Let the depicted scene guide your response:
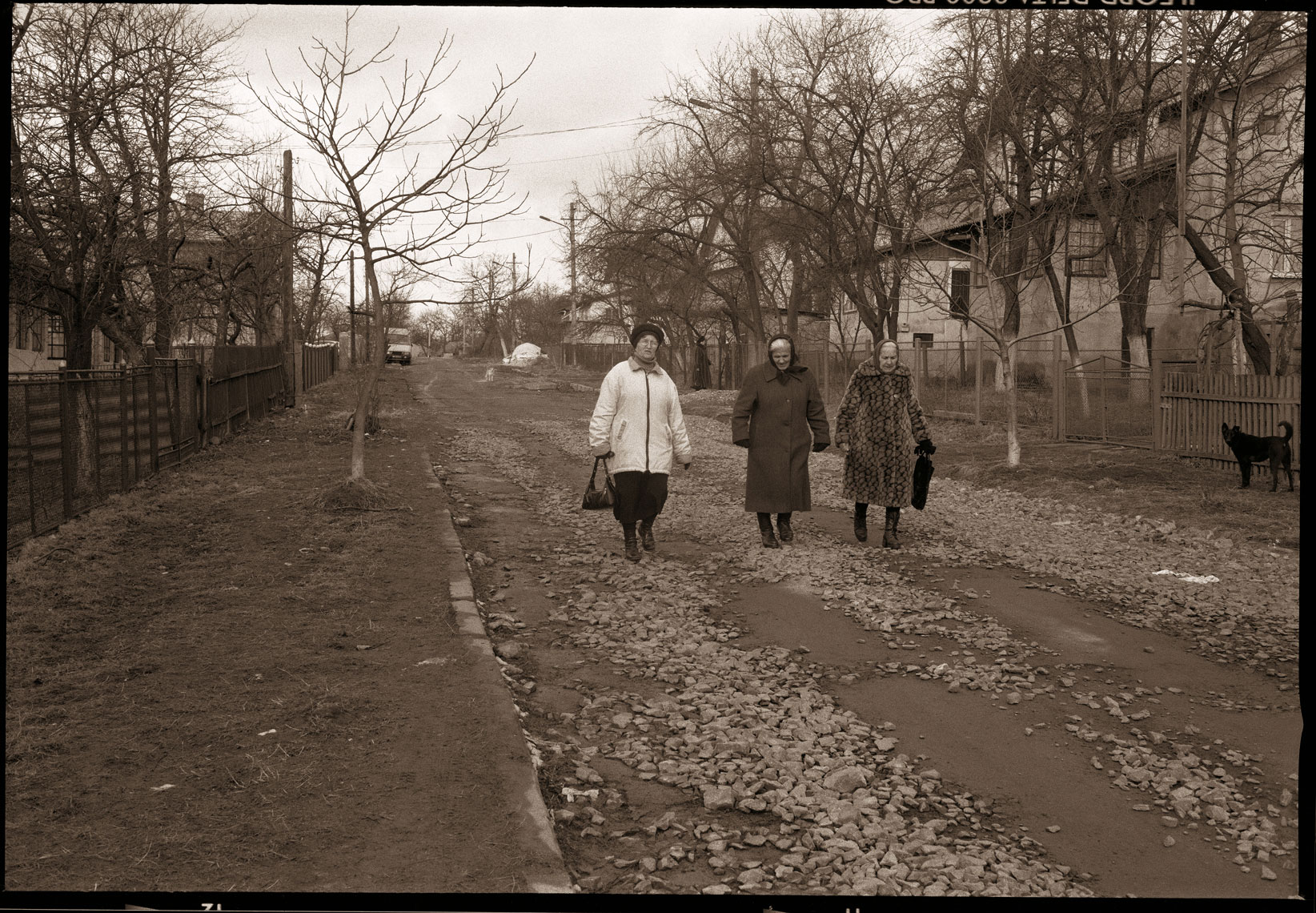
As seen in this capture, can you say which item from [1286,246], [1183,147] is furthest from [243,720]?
[1286,246]

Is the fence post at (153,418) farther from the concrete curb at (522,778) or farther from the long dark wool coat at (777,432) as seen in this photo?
the long dark wool coat at (777,432)

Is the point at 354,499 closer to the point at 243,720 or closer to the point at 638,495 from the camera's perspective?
the point at 638,495

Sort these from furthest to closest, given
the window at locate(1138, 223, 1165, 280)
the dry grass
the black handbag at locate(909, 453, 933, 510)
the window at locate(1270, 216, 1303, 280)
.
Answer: the window at locate(1138, 223, 1165, 280) < the window at locate(1270, 216, 1303, 280) < the dry grass < the black handbag at locate(909, 453, 933, 510)

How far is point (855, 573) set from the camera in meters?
8.72

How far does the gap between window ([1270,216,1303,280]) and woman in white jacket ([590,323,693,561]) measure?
7.73 meters

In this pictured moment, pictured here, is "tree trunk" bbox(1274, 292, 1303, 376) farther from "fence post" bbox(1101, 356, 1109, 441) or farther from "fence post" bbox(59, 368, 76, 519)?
"fence post" bbox(59, 368, 76, 519)

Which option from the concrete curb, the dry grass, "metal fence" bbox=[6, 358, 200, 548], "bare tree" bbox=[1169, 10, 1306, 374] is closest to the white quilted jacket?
the concrete curb

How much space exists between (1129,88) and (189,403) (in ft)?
55.7

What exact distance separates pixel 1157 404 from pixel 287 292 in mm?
17276

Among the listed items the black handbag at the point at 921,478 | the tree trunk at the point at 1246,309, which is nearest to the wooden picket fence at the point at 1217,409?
the tree trunk at the point at 1246,309

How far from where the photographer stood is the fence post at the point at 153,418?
13680 mm

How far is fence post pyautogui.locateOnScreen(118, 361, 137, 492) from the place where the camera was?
12133 millimetres

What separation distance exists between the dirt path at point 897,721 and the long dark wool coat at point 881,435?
0.53 metres

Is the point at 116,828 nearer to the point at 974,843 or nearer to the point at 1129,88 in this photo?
the point at 974,843
